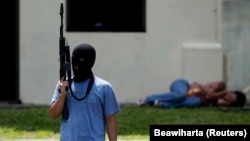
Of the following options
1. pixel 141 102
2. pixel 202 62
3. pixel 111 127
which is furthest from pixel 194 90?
pixel 111 127

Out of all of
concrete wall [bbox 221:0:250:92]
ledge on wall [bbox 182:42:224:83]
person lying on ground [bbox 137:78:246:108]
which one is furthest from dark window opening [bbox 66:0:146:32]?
concrete wall [bbox 221:0:250:92]

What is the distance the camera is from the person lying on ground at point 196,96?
1332cm

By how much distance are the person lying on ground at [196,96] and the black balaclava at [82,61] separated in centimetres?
760

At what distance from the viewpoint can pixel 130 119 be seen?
38.1 feet

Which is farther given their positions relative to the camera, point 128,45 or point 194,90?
point 128,45

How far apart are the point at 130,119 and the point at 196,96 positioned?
226cm

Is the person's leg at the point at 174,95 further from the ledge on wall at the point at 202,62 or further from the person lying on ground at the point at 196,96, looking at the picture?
the ledge on wall at the point at 202,62

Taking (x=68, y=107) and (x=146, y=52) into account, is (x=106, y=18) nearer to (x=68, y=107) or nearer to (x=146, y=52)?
(x=146, y=52)

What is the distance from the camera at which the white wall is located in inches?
550

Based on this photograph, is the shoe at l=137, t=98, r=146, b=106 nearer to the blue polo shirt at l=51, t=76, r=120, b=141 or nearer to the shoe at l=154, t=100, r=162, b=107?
the shoe at l=154, t=100, r=162, b=107

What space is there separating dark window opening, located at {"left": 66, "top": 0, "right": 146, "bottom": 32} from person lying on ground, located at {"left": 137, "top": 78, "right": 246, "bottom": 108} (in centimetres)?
146

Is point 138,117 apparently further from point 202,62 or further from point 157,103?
point 202,62

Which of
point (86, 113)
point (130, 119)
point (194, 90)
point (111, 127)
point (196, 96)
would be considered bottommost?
point (130, 119)

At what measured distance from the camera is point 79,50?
577cm
